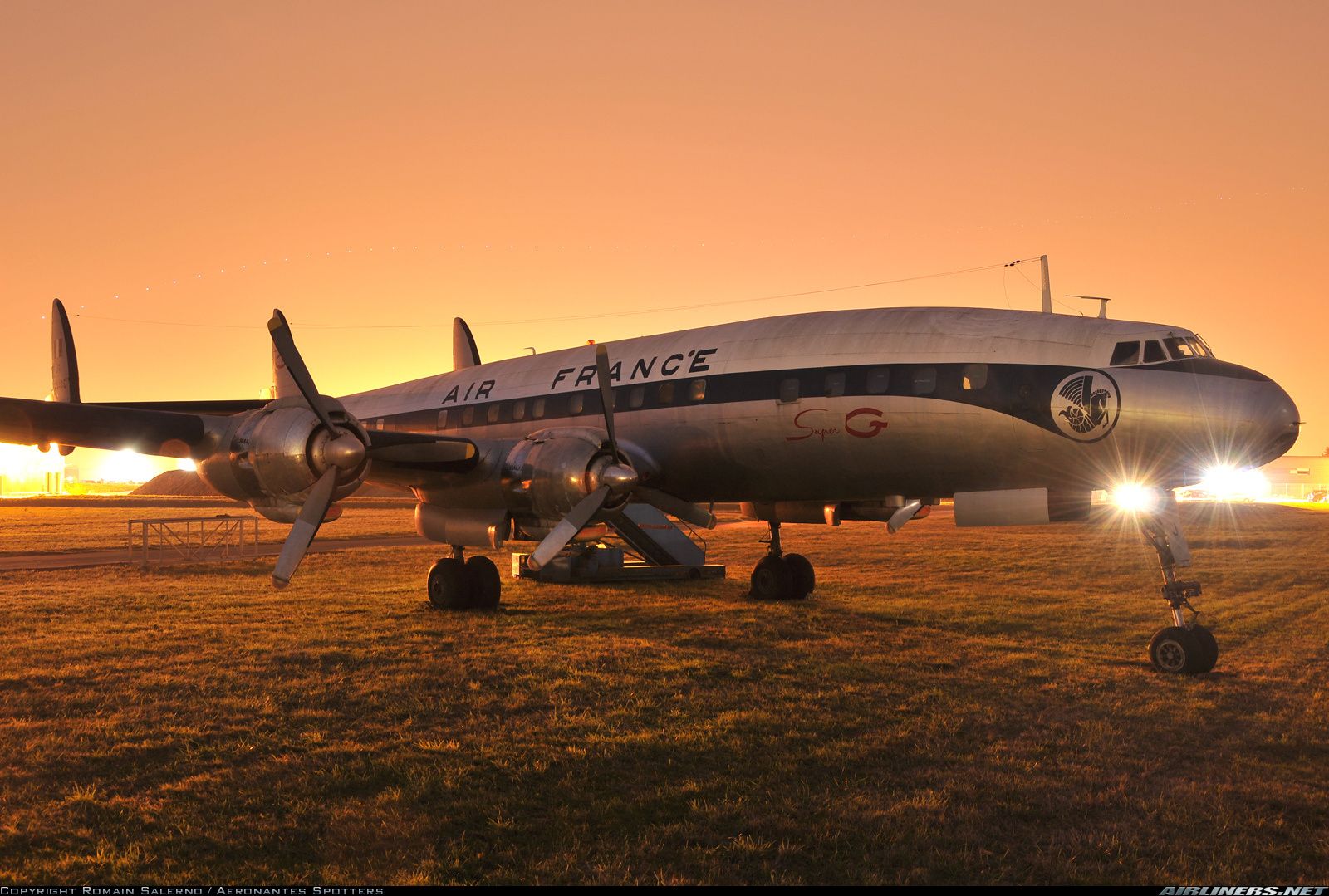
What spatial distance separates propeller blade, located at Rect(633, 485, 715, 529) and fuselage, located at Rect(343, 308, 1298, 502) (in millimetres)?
589

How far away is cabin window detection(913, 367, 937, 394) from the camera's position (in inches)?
547

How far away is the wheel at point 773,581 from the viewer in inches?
748

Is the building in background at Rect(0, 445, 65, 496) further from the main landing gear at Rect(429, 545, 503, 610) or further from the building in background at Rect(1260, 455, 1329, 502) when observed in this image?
the building in background at Rect(1260, 455, 1329, 502)

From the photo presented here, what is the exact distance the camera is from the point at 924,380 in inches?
550

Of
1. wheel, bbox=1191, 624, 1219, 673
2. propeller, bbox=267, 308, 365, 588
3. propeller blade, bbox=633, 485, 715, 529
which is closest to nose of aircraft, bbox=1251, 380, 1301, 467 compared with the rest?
wheel, bbox=1191, 624, 1219, 673

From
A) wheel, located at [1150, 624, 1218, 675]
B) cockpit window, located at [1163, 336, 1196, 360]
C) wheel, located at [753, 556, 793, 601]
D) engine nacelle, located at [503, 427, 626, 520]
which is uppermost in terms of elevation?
cockpit window, located at [1163, 336, 1196, 360]

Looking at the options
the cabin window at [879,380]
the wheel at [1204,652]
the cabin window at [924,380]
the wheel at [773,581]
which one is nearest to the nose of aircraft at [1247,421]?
the wheel at [1204,652]

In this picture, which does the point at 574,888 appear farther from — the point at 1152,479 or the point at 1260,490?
the point at 1260,490

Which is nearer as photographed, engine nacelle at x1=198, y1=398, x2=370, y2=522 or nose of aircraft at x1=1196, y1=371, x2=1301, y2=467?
nose of aircraft at x1=1196, y1=371, x2=1301, y2=467

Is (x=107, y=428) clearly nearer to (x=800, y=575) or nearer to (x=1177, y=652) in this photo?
(x=800, y=575)

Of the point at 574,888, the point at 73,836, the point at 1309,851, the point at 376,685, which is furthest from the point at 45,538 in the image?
the point at 1309,851

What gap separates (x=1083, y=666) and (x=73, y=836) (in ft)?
36.8

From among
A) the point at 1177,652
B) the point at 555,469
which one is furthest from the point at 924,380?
the point at 555,469

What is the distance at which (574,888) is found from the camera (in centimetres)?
560
